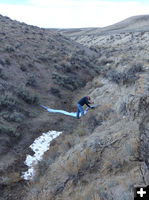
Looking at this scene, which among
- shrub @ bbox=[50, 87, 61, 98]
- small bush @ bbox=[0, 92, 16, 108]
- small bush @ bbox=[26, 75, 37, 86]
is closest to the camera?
small bush @ bbox=[0, 92, 16, 108]

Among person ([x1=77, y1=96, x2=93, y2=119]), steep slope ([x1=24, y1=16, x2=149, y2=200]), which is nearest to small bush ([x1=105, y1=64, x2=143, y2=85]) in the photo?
person ([x1=77, y1=96, x2=93, y2=119])

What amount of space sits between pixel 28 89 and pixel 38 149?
574 centimetres

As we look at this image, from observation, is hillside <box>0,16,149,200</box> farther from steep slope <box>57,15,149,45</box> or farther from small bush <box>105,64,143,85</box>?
steep slope <box>57,15,149,45</box>

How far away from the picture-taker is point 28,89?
12.6m

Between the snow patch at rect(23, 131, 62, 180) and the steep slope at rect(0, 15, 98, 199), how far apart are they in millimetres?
235

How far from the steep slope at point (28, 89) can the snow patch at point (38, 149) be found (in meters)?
0.24

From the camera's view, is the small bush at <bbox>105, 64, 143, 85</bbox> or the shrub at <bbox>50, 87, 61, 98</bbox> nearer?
the small bush at <bbox>105, 64, 143, 85</bbox>

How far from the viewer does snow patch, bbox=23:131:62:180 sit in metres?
6.48

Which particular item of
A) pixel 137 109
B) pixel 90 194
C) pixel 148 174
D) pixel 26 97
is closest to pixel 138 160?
pixel 148 174

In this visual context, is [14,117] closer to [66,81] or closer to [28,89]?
[28,89]

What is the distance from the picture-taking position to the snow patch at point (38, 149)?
6480 millimetres

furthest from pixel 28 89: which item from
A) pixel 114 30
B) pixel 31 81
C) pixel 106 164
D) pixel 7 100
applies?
pixel 114 30

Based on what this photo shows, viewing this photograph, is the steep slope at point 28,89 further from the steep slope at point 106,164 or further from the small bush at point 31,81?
the steep slope at point 106,164

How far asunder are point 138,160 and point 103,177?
3.14ft
